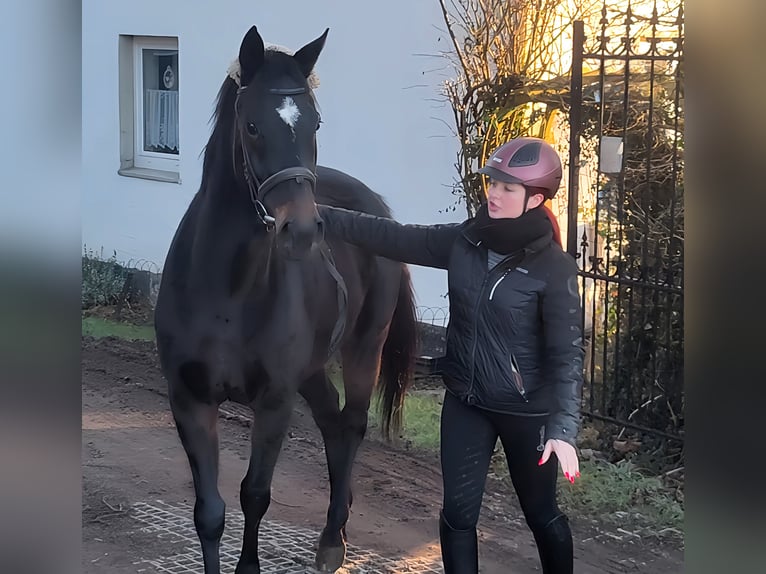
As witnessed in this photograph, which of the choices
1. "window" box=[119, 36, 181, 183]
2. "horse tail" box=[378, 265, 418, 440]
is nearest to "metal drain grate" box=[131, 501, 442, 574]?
"horse tail" box=[378, 265, 418, 440]

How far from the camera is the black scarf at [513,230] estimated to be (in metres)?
2.75

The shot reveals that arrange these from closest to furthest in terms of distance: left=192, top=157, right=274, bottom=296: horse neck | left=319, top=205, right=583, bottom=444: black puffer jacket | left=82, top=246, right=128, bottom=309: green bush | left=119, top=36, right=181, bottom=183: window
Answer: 1. left=319, top=205, right=583, bottom=444: black puffer jacket
2. left=192, top=157, right=274, bottom=296: horse neck
3. left=119, top=36, right=181, bottom=183: window
4. left=82, top=246, right=128, bottom=309: green bush

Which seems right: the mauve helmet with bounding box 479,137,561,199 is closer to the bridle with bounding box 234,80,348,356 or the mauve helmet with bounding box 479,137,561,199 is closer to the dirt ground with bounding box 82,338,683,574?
the bridle with bounding box 234,80,348,356

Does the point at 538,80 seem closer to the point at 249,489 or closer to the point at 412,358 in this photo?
the point at 412,358

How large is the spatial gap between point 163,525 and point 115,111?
3804 millimetres

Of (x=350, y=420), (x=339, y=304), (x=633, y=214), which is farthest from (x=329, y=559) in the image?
(x=633, y=214)

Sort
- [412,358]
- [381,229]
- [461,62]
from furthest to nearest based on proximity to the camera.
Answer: [461,62] → [412,358] → [381,229]

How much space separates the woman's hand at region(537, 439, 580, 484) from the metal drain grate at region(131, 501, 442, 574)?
4.69 feet

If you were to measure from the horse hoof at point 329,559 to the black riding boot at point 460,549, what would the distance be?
3.40 ft

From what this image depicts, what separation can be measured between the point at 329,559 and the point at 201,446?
938mm

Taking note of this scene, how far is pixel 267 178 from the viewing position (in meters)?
2.73

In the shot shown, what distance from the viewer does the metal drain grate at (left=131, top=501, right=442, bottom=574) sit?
12.6 feet

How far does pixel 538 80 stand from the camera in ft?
16.1
